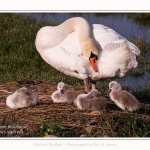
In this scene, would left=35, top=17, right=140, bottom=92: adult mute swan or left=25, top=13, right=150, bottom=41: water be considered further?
left=25, top=13, right=150, bottom=41: water

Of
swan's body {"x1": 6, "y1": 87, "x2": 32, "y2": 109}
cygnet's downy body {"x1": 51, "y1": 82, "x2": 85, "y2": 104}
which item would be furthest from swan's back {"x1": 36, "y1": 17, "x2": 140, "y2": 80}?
swan's body {"x1": 6, "y1": 87, "x2": 32, "y2": 109}

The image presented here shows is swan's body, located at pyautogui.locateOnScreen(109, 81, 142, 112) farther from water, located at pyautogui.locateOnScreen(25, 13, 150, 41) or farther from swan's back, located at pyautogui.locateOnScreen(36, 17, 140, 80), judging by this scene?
water, located at pyautogui.locateOnScreen(25, 13, 150, 41)

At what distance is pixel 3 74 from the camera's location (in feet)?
29.2

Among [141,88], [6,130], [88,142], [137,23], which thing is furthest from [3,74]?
[137,23]

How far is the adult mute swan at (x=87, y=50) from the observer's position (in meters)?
6.10

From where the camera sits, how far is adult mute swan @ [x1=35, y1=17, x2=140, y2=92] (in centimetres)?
610

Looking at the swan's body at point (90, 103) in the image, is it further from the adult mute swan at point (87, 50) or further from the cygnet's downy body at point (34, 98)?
the cygnet's downy body at point (34, 98)

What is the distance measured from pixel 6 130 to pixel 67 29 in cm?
178

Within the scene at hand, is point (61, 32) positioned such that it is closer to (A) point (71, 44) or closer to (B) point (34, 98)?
(A) point (71, 44)

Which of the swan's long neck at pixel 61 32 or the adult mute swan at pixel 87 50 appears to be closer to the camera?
the adult mute swan at pixel 87 50

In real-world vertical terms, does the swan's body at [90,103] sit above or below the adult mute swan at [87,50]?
below

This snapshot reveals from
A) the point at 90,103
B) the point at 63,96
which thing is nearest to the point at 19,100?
the point at 63,96

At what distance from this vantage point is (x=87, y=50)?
6.16m

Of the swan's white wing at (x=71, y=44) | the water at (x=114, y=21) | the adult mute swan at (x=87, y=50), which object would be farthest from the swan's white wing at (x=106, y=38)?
the water at (x=114, y=21)
